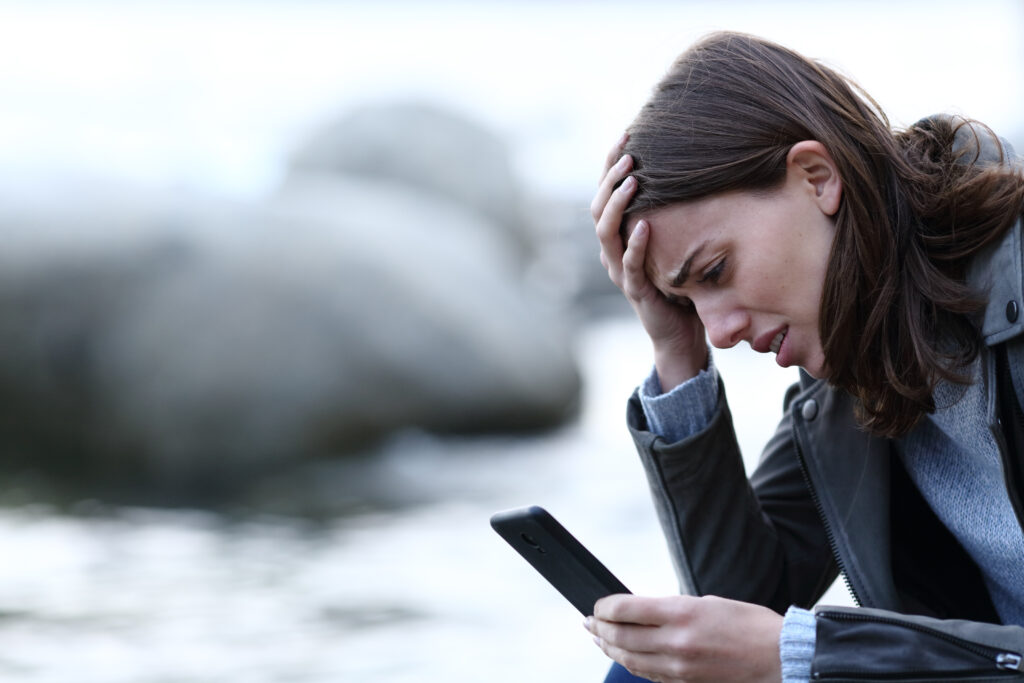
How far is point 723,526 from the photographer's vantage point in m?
1.62

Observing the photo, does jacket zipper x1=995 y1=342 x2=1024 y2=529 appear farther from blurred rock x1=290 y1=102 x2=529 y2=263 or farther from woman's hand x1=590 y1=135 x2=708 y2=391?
blurred rock x1=290 y1=102 x2=529 y2=263

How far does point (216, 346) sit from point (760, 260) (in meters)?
2.88

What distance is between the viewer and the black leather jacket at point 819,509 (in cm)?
148

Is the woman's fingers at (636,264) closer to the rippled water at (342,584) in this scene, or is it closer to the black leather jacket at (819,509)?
the black leather jacket at (819,509)

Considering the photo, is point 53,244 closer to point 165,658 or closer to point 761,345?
point 165,658

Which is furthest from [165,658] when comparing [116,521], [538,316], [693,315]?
[538,316]

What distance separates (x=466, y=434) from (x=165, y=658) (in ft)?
6.14

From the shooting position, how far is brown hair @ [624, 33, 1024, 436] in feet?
4.44

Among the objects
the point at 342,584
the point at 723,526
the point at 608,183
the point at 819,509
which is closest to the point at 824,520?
the point at 819,509

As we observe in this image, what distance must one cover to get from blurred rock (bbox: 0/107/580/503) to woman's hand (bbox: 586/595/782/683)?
105 inches

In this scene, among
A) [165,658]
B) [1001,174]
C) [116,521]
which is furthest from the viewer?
[116,521]

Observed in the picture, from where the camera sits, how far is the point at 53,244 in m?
4.13

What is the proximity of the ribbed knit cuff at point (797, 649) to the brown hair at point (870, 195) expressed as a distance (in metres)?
0.31

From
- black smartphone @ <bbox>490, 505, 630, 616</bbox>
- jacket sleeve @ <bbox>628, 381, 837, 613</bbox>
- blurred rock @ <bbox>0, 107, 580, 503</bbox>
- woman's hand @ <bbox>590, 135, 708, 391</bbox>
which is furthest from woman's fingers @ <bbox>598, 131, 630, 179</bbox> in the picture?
blurred rock @ <bbox>0, 107, 580, 503</bbox>
